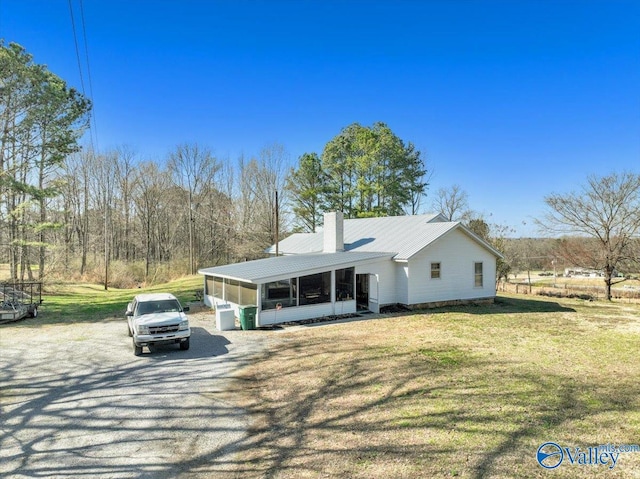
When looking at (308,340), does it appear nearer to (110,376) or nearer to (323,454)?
(110,376)

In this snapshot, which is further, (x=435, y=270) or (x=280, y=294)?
(x=435, y=270)

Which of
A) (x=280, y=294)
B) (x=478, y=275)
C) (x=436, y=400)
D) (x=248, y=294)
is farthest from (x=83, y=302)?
(x=478, y=275)

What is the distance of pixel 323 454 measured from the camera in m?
5.50

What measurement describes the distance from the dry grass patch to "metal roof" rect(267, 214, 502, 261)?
20.5 ft

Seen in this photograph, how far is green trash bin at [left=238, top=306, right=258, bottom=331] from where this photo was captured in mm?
14312

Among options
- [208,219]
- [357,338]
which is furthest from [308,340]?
[208,219]

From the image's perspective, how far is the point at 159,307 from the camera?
39.0 feet

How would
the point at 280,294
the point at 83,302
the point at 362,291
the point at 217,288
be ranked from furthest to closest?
the point at 83,302 → the point at 362,291 → the point at 217,288 → the point at 280,294

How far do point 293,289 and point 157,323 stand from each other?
21.8 feet

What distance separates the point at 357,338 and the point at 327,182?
87.5ft

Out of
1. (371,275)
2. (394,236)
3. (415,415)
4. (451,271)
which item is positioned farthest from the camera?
(394,236)

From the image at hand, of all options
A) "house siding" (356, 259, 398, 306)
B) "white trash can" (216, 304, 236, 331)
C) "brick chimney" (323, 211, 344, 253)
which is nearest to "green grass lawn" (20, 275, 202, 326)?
"white trash can" (216, 304, 236, 331)

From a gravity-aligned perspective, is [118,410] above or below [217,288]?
below

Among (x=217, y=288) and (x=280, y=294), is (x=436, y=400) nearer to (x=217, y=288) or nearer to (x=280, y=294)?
(x=280, y=294)
